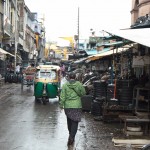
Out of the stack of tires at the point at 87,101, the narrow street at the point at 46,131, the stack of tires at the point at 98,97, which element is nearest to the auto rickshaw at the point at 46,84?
the narrow street at the point at 46,131

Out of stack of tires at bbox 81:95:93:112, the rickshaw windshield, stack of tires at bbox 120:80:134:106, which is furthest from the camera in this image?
the rickshaw windshield

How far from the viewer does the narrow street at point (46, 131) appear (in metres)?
10.3

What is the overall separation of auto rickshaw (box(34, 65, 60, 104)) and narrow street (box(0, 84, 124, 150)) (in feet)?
9.84

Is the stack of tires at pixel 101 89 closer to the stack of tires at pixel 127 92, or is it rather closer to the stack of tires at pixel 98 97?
the stack of tires at pixel 98 97

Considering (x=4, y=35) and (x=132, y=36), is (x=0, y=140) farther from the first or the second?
(x=4, y=35)

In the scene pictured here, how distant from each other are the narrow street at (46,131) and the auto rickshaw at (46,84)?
300 centimetres

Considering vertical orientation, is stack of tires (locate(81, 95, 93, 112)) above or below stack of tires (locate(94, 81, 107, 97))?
below

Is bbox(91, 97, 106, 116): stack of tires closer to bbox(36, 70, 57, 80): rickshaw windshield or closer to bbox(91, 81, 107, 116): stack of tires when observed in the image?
bbox(91, 81, 107, 116): stack of tires

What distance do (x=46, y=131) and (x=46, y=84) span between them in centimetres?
866

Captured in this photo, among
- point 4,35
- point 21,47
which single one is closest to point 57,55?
point 21,47

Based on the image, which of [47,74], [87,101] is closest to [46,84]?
[47,74]

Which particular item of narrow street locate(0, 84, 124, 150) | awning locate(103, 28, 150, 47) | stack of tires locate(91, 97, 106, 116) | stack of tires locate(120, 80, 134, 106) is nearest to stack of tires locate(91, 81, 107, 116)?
stack of tires locate(91, 97, 106, 116)

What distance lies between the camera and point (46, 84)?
2088 centimetres

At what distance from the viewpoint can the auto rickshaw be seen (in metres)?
20.7
